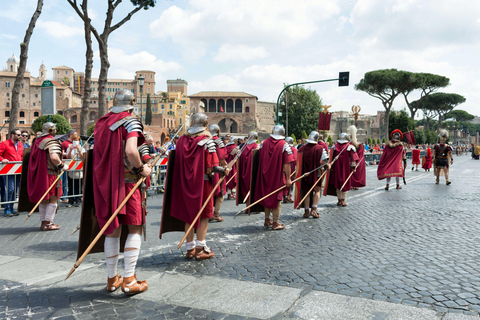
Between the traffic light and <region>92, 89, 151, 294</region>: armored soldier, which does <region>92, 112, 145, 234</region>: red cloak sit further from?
the traffic light

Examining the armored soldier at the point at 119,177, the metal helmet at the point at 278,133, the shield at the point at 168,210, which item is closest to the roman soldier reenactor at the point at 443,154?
the metal helmet at the point at 278,133

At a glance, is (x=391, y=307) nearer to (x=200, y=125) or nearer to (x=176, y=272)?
(x=176, y=272)

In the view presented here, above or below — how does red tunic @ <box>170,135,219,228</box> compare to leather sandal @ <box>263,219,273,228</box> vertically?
above

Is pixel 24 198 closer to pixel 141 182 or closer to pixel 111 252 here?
pixel 111 252

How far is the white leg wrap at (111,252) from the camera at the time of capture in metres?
3.85

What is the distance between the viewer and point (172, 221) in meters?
5.29

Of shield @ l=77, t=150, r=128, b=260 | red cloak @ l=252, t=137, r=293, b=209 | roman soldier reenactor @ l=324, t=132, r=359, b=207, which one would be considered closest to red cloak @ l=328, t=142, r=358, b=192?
roman soldier reenactor @ l=324, t=132, r=359, b=207

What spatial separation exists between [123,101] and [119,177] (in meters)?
0.74

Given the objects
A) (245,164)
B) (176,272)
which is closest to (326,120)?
(245,164)

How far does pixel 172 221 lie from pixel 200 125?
4.29ft

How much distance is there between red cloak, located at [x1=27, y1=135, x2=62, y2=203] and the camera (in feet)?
22.9

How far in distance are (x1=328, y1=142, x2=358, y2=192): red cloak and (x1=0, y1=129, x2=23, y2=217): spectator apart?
7.20m

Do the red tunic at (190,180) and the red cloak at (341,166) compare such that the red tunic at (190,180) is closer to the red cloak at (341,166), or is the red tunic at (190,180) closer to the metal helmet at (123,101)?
the metal helmet at (123,101)

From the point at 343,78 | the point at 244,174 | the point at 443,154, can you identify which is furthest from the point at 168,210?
the point at 343,78
